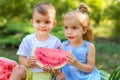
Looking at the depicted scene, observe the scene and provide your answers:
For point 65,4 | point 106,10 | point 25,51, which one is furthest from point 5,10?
point 25,51

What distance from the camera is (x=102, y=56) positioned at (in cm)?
885

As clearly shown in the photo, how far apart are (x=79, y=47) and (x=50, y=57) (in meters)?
0.39

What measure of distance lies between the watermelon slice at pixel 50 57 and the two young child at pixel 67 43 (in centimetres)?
8

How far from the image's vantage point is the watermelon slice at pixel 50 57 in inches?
161

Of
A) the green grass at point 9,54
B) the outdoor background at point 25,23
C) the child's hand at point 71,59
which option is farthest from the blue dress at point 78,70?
the outdoor background at point 25,23

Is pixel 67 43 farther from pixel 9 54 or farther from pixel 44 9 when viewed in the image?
pixel 9 54

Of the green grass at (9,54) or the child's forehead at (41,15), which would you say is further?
the green grass at (9,54)

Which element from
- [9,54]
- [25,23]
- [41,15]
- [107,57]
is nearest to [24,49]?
[41,15]

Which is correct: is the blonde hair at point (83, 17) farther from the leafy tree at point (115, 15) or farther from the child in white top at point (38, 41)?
the leafy tree at point (115, 15)

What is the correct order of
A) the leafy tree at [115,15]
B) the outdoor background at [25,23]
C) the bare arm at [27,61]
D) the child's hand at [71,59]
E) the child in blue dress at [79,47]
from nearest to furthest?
the child's hand at [71,59] < the bare arm at [27,61] < the child in blue dress at [79,47] < the outdoor background at [25,23] < the leafy tree at [115,15]

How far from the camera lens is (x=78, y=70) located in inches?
169

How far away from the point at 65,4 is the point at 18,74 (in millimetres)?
7618

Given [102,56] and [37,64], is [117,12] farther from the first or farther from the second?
[37,64]

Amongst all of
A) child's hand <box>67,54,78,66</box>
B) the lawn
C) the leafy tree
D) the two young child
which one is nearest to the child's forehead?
the two young child
